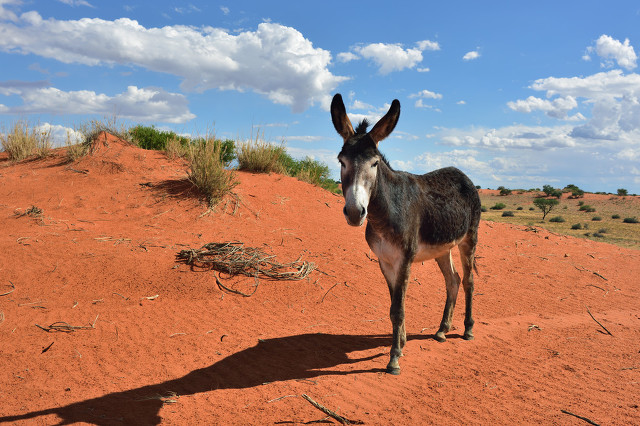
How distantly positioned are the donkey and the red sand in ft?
2.72

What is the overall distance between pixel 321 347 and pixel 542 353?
3.29 m

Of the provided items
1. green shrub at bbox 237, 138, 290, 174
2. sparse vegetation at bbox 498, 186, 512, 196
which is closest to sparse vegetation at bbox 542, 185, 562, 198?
sparse vegetation at bbox 498, 186, 512, 196

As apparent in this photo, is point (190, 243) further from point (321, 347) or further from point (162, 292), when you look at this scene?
point (321, 347)

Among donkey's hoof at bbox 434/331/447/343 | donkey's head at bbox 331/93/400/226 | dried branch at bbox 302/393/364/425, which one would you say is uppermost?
donkey's head at bbox 331/93/400/226

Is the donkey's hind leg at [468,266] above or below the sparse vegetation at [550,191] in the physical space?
below

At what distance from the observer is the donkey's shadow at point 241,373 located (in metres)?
3.99

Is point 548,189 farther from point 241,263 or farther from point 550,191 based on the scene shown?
point 241,263

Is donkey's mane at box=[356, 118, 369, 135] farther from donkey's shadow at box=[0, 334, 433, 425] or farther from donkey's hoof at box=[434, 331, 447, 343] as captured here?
donkey's hoof at box=[434, 331, 447, 343]

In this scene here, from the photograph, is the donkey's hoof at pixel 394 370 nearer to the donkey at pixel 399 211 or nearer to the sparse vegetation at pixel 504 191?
the donkey at pixel 399 211

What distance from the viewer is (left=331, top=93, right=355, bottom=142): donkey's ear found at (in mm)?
4148

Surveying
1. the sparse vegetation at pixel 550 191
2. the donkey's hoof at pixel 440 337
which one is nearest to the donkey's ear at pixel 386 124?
the donkey's hoof at pixel 440 337

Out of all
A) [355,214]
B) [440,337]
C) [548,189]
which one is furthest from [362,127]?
[548,189]

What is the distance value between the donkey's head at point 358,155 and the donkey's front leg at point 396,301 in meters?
1.11

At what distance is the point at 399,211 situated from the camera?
4.51m
